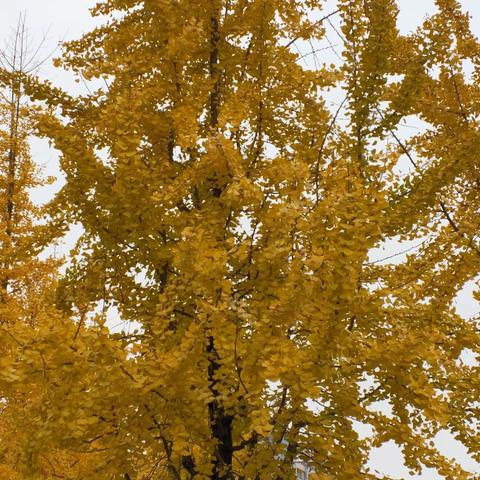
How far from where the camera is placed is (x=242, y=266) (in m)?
4.39

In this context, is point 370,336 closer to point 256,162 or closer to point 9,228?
point 256,162

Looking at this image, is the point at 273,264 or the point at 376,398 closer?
the point at 273,264

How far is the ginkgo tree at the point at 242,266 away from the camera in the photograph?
344 cm

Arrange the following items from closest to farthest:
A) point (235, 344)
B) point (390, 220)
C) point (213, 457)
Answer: point (235, 344)
point (213, 457)
point (390, 220)

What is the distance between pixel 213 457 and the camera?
392 cm

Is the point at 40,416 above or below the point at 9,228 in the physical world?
below

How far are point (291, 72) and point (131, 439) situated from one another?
317 centimetres

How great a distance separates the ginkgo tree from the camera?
3439 mm

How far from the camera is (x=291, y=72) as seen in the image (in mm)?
4969

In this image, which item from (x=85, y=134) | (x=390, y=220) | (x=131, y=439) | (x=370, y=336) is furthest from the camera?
(x=85, y=134)

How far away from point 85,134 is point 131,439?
9.43 feet

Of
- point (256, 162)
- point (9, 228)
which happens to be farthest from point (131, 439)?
point (9, 228)

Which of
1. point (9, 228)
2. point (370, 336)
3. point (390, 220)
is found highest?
point (9, 228)

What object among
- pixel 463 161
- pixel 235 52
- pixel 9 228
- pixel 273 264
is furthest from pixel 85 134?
pixel 9 228
